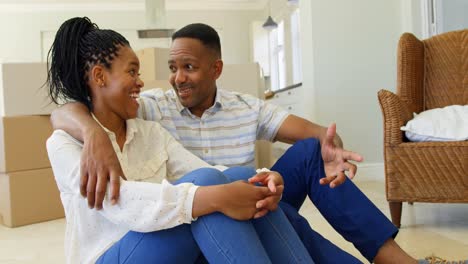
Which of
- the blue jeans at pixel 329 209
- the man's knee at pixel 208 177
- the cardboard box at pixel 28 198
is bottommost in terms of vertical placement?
the cardboard box at pixel 28 198

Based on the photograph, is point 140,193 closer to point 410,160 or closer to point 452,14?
point 410,160

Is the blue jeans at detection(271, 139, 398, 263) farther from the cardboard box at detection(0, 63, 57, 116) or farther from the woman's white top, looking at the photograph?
the cardboard box at detection(0, 63, 57, 116)

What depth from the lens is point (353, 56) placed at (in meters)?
3.11

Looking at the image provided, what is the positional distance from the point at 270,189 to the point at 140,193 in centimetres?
24

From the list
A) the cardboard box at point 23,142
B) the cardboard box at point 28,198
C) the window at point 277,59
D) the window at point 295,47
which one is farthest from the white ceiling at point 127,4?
the cardboard box at point 28,198

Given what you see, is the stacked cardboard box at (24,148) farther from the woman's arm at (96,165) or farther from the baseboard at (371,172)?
the baseboard at (371,172)

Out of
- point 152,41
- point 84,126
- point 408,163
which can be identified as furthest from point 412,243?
point 152,41

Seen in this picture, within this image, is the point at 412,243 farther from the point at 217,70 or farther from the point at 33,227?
the point at 33,227

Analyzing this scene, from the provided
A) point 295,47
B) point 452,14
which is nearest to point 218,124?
point 452,14

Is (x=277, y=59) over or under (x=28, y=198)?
over

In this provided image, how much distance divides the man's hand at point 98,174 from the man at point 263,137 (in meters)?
0.11

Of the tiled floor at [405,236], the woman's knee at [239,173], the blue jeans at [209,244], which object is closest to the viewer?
the blue jeans at [209,244]

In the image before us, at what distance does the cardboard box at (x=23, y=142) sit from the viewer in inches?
90.2

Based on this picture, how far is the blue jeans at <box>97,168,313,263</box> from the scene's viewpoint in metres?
0.75
